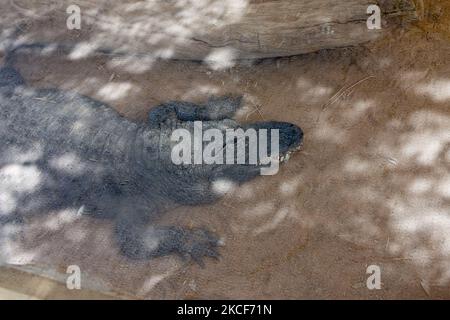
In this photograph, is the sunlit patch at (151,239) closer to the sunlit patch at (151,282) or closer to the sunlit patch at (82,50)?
the sunlit patch at (151,282)

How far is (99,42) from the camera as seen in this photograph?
14.4 feet

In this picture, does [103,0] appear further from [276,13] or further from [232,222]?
[232,222]

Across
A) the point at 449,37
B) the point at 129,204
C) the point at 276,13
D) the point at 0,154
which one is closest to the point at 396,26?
the point at 449,37

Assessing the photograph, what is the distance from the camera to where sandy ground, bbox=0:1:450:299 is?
3.08 metres

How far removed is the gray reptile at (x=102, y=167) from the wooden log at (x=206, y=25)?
1.86 feet

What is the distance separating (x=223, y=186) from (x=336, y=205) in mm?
935

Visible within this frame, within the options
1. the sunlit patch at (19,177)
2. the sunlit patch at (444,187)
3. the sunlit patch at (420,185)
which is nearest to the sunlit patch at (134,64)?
the sunlit patch at (19,177)

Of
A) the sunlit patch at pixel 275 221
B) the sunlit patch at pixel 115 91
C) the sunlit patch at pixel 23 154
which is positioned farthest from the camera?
the sunlit patch at pixel 115 91

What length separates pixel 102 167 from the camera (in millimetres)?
3803

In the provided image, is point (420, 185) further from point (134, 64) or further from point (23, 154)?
point (23, 154)

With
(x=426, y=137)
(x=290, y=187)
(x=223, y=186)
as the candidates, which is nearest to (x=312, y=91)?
(x=290, y=187)

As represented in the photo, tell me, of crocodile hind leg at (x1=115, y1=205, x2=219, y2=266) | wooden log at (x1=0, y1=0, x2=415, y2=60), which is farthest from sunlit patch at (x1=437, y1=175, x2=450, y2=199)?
crocodile hind leg at (x1=115, y1=205, x2=219, y2=266)

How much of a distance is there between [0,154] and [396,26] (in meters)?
3.59

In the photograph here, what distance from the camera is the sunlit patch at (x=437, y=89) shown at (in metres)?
3.33
